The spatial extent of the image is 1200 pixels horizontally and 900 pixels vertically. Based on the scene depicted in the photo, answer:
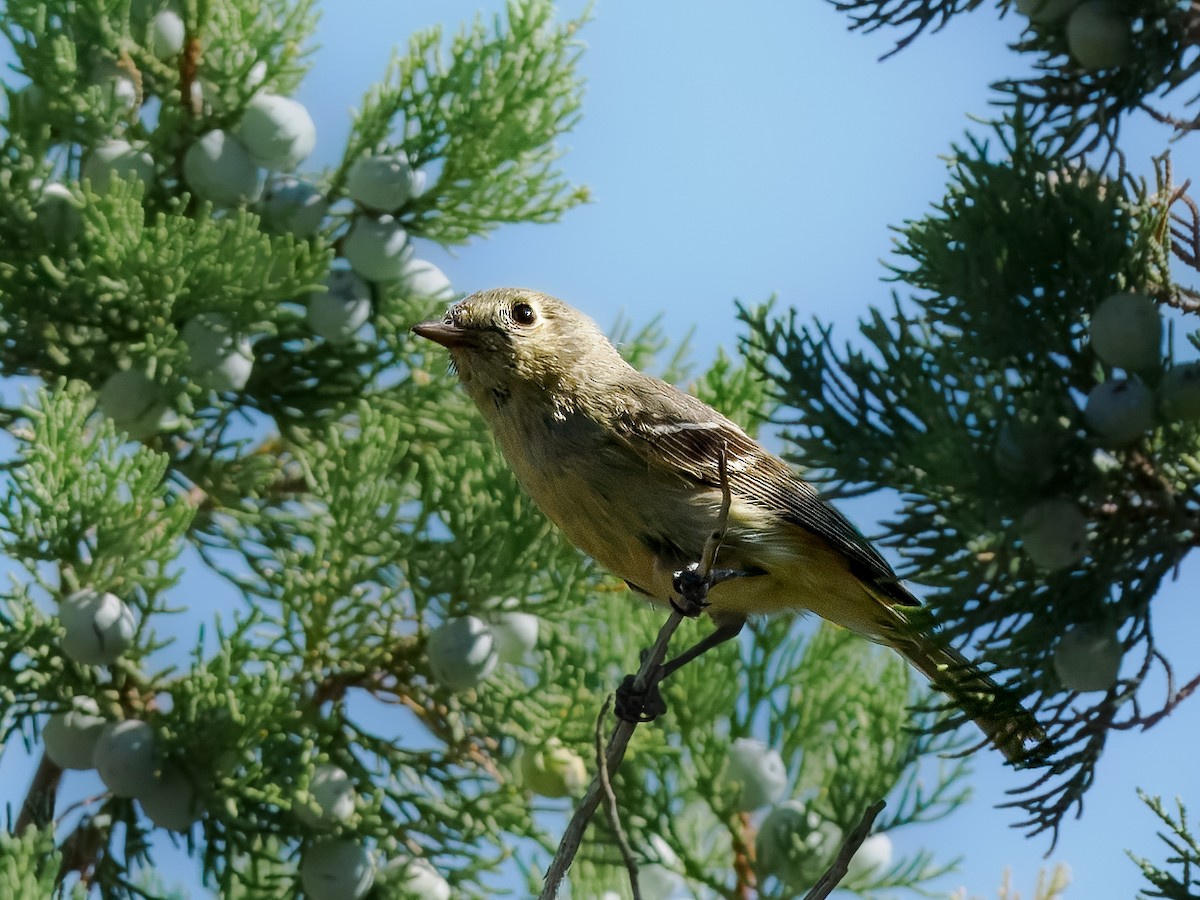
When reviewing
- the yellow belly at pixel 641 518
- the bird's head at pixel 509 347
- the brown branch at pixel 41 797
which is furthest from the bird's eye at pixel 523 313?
the brown branch at pixel 41 797

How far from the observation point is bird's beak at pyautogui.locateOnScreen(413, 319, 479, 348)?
1689 millimetres

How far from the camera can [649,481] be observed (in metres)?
1.70

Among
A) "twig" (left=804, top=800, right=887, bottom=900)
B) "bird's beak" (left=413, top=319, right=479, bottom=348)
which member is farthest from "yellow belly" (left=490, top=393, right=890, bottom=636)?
"twig" (left=804, top=800, right=887, bottom=900)

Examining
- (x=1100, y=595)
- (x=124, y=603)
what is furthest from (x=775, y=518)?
(x=124, y=603)

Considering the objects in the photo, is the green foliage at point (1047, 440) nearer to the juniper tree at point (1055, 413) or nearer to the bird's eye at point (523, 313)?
the juniper tree at point (1055, 413)

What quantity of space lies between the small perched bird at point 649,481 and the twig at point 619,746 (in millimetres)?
260

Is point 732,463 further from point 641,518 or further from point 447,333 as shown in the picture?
point 447,333

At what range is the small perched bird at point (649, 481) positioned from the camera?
168 centimetres

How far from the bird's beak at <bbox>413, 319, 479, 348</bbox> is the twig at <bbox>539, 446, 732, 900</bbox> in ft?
1.61

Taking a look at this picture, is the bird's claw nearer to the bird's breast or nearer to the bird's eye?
the bird's breast

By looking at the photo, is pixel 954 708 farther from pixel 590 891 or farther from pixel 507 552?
pixel 590 891

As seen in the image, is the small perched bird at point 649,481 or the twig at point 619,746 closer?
the twig at point 619,746

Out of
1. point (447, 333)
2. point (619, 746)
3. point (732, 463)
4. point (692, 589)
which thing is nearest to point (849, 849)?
point (619, 746)

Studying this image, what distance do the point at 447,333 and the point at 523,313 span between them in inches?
5.8
